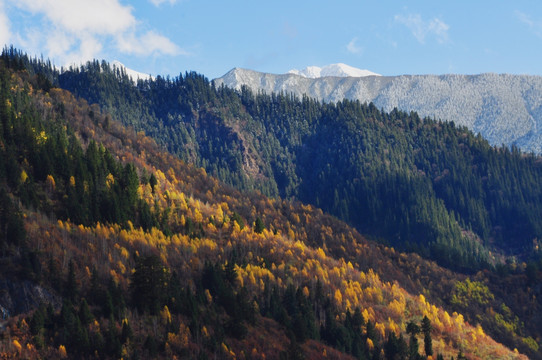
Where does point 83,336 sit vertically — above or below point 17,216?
below

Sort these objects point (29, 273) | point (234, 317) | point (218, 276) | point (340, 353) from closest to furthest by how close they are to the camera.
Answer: point (29, 273)
point (234, 317)
point (340, 353)
point (218, 276)

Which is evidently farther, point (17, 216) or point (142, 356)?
point (17, 216)

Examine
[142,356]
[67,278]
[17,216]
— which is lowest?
[142,356]

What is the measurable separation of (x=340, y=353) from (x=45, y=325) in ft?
244

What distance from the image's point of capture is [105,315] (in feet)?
456

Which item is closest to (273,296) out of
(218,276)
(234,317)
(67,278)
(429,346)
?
(218,276)

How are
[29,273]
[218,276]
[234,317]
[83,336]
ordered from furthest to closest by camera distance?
[218,276]
[234,317]
[29,273]
[83,336]

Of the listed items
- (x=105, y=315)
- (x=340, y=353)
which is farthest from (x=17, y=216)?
(x=340, y=353)

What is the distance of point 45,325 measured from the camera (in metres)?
125

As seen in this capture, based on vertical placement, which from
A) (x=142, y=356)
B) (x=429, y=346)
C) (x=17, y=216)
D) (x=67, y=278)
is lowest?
(x=429, y=346)

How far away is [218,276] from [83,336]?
57888 mm

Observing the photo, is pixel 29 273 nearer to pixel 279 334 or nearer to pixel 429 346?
pixel 279 334

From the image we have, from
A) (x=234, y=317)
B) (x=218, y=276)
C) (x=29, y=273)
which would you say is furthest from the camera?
(x=218, y=276)

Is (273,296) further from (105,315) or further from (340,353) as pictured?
(105,315)
